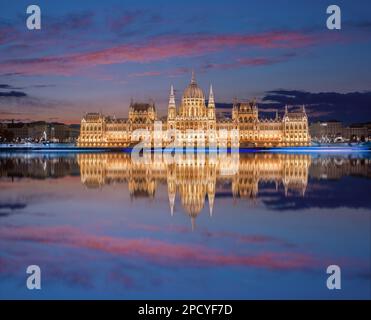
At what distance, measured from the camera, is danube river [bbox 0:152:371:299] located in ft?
27.2

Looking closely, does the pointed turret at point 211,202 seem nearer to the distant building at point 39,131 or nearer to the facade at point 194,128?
the facade at point 194,128

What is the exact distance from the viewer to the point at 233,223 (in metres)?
13.1

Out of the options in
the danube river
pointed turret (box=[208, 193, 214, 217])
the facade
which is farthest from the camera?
the facade

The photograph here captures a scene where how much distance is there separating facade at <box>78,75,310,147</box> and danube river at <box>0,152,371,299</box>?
90220 millimetres

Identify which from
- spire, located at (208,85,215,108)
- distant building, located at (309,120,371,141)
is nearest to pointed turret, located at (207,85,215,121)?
spire, located at (208,85,215,108)

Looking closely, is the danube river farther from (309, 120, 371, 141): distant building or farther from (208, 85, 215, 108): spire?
(309, 120, 371, 141): distant building

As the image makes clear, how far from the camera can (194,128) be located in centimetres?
11256

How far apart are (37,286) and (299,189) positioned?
1395 centimetres

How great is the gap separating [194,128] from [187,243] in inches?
4018

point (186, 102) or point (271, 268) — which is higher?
point (186, 102)

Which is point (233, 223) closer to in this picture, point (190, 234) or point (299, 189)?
point (190, 234)

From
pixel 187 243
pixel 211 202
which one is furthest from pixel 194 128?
pixel 187 243

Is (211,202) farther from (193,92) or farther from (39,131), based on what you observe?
(39,131)
